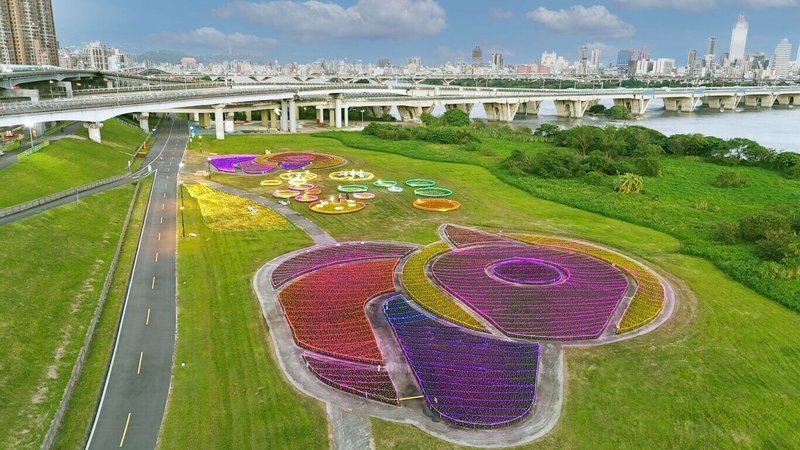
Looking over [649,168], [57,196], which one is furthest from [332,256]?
[649,168]

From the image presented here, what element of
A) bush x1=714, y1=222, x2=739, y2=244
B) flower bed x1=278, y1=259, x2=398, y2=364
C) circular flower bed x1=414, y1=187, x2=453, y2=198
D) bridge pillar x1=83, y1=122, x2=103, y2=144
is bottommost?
flower bed x1=278, y1=259, x2=398, y2=364

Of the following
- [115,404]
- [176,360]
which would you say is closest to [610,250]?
[176,360]

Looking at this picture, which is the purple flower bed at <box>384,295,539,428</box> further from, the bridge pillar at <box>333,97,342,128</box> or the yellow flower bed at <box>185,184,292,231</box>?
the bridge pillar at <box>333,97,342,128</box>

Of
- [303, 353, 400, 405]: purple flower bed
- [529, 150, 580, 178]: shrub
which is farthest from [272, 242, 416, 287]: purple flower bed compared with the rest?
[529, 150, 580, 178]: shrub

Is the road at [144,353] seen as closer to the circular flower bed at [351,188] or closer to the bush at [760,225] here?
the circular flower bed at [351,188]

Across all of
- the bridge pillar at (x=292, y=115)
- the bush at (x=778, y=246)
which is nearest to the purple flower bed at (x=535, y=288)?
the bush at (x=778, y=246)

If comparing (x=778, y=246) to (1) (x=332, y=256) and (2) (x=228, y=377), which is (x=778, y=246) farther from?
(2) (x=228, y=377)
